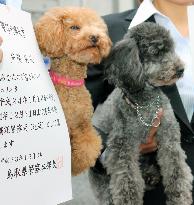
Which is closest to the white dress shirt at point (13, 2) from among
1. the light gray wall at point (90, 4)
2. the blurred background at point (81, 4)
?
the blurred background at point (81, 4)

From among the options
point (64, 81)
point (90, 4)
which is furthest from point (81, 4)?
point (64, 81)

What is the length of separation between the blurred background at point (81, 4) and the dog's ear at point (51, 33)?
3.52ft

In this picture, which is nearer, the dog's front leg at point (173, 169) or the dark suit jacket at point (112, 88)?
the dog's front leg at point (173, 169)

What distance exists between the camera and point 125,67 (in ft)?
4.54

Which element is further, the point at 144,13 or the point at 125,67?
the point at 144,13

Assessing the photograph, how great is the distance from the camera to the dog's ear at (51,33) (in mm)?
1073

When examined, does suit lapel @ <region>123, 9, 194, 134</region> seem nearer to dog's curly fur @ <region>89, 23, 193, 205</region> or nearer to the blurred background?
dog's curly fur @ <region>89, 23, 193, 205</region>

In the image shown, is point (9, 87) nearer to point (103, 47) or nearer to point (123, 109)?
point (103, 47)

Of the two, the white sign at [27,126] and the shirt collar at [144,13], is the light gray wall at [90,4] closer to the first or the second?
the shirt collar at [144,13]

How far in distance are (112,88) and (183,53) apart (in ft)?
0.95

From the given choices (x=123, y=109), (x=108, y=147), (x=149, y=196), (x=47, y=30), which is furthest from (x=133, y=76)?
(x=149, y=196)

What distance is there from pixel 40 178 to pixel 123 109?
37cm

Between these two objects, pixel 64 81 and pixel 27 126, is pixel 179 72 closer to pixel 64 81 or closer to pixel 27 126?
pixel 64 81

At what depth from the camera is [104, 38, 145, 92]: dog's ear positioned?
1.34 metres
